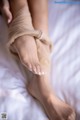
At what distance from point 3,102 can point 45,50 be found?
0.75ft

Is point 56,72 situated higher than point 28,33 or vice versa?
point 28,33

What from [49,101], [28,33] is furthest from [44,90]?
[28,33]

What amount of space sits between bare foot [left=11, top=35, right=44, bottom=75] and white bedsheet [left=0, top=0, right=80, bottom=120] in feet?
0.21

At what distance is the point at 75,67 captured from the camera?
916 millimetres

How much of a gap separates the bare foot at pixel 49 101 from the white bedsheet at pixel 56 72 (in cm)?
2

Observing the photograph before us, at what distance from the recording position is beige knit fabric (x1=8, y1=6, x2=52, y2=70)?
35.2 inches

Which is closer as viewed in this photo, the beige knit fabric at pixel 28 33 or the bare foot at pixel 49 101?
the bare foot at pixel 49 101

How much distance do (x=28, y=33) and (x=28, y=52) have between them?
0.22 ft

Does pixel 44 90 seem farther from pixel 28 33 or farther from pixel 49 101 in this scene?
pixel 28 33

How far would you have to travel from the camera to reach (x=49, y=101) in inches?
32.3

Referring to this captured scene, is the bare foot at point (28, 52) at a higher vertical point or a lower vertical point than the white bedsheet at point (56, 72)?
higher

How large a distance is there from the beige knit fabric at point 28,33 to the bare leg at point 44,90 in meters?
0.03

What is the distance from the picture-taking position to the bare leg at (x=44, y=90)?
2.59 ft

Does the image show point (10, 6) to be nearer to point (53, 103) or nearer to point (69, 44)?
point (69, 44)
